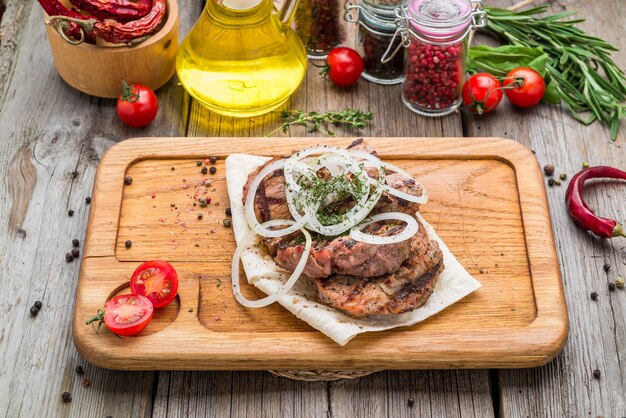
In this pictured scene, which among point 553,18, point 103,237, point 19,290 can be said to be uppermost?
point 553,18

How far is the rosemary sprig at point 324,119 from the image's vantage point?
6.31m

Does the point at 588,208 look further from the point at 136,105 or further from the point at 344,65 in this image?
the point at 136,105

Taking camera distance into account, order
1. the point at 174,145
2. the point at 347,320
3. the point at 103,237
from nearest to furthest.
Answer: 1. the point at 347,320
2. the point at 103,237
3. the point at 174,145

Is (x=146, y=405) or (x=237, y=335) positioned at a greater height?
(x=237, y=335)

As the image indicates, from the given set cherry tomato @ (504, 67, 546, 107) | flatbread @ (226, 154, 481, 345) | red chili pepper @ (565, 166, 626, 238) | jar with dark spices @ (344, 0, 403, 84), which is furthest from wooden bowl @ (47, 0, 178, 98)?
red chili pepper @ (565, 166, 626, 238)

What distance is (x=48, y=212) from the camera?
225 inches

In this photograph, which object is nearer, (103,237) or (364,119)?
(103,237)

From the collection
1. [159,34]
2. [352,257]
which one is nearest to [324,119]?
[159,34]

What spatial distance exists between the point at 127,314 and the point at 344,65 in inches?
114

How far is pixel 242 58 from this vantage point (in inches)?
237

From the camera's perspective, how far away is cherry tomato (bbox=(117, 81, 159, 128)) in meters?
6.10

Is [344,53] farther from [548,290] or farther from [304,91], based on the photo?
[548,290]

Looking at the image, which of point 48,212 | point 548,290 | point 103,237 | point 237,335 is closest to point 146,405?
point 237,335

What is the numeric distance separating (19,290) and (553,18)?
487 centimetres
